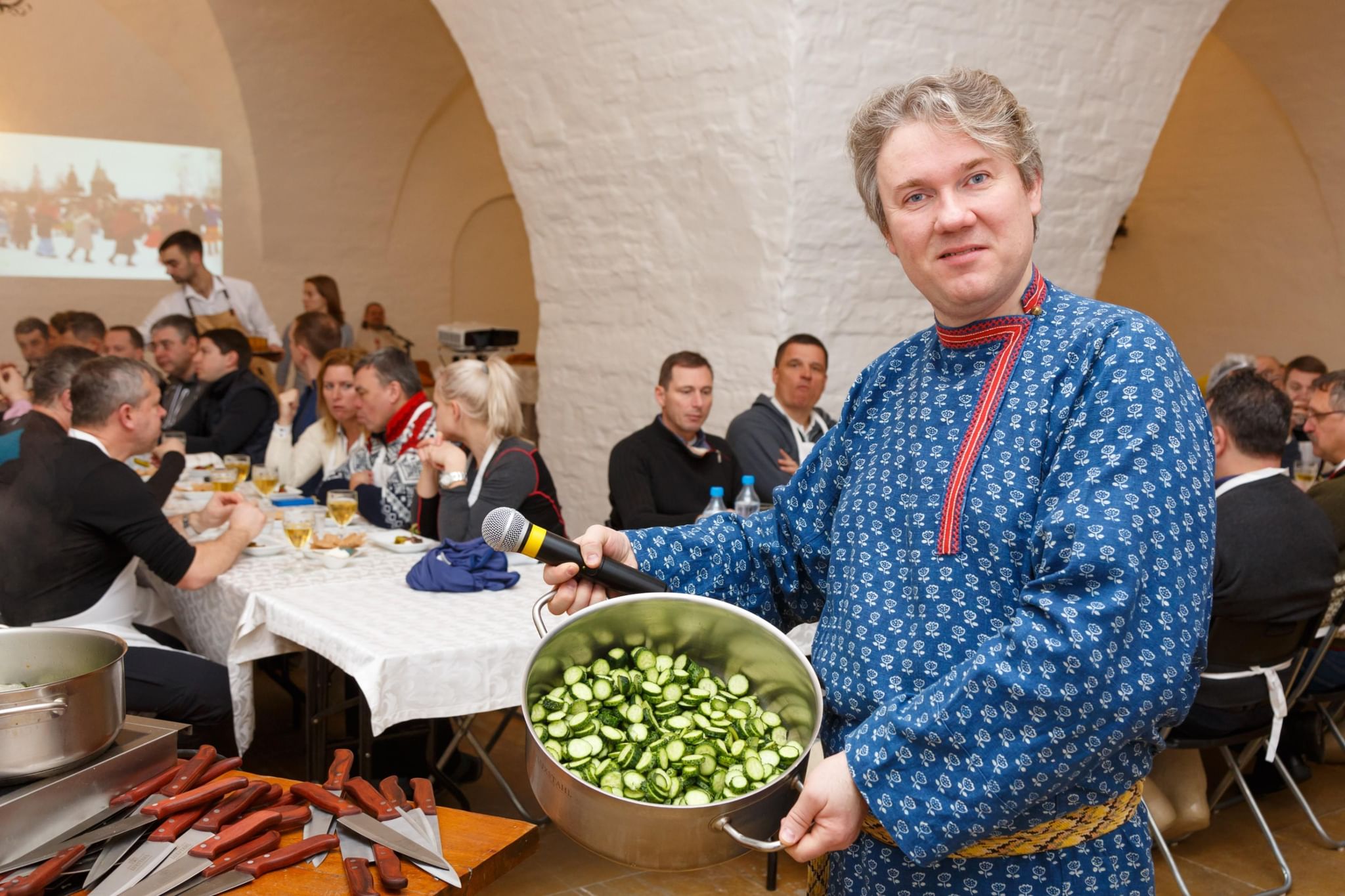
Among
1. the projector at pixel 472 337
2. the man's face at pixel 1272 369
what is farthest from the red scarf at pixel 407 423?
the projector at pixel 472 337

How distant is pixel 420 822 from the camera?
1851mm

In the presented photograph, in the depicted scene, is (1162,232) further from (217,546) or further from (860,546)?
(860,546)

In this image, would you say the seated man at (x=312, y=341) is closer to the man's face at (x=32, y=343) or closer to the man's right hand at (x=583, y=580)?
the man's face at (x=32, y=343)

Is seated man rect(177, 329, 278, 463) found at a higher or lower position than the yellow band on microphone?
lower

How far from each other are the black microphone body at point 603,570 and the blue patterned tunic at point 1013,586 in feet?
0.27

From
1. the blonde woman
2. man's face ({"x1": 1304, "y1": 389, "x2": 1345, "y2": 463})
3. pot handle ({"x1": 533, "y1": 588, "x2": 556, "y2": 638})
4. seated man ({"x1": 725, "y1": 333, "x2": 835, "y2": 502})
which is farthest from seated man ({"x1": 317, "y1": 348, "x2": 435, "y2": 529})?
man's face ({"x1": 1304, "y1": 389, "x2": 1345, "y2": 463})

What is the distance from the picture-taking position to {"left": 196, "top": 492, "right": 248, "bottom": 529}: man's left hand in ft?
11.9

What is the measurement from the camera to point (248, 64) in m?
10.0

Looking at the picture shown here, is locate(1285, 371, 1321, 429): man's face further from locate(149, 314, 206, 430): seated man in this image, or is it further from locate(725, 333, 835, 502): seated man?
locate(149, 314, 206, 430): seated man

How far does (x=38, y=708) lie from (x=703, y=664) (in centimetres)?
95

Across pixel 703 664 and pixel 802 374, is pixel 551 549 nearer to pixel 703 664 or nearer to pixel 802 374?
pixel 703 664

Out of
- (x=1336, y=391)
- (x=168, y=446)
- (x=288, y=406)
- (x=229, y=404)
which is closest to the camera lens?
(x=1336, y=391)

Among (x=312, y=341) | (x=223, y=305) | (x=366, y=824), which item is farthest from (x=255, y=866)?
(x=223, y=305)

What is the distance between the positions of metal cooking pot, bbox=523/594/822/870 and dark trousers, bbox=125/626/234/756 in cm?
214
